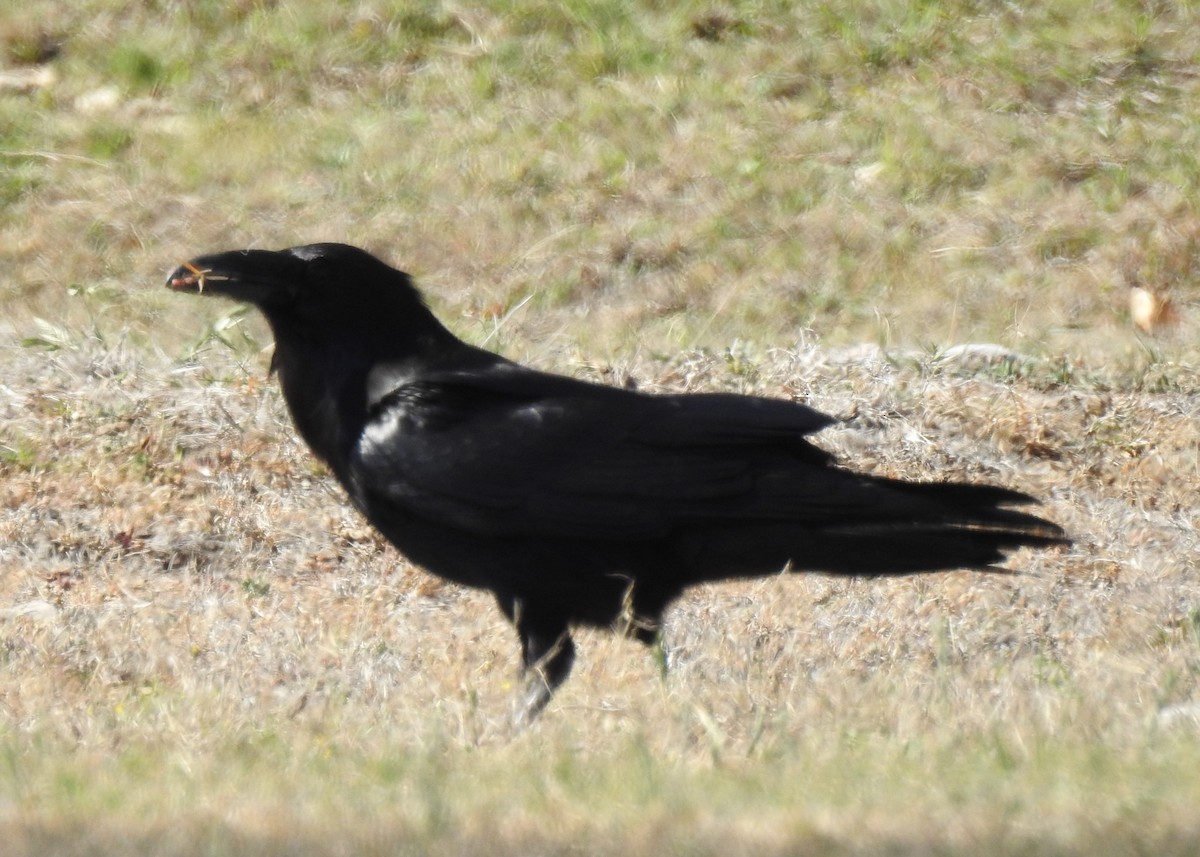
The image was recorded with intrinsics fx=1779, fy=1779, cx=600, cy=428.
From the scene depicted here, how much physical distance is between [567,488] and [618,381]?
7.51 ft

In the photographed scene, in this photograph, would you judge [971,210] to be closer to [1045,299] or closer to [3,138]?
[1045,299]

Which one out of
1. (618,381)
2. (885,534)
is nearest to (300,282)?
(885,534)

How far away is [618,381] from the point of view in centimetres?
668

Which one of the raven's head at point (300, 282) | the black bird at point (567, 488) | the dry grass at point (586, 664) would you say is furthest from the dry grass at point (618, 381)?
the raven's head at point (300, 282)

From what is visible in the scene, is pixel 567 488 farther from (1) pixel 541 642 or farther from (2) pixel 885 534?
(2) pixel 885 534

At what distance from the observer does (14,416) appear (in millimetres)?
6730

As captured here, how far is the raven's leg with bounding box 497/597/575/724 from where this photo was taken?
4359 mm

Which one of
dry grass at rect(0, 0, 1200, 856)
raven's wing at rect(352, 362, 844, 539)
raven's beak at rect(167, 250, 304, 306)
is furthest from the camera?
raven's beak at rect(167, 250, 304, 306)

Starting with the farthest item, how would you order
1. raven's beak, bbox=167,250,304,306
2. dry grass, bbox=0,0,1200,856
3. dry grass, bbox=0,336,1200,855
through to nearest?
raven's beak, bbox=167,250,304,306 → dry grass, bbox=0,0,1200,856 → dry grass, bbox=0,336,1200,855

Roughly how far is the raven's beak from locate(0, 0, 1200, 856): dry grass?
3.22 ft

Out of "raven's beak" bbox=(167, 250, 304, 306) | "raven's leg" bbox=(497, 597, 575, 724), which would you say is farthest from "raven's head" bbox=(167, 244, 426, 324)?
"raven's leg" bbox=(497, 597, 575, 724)

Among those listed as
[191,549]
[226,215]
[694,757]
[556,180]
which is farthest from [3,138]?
[694,757]

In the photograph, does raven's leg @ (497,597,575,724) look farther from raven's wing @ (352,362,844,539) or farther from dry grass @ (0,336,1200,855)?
raven's wing @ (352,362,844,539)

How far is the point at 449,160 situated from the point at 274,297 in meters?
5.10
